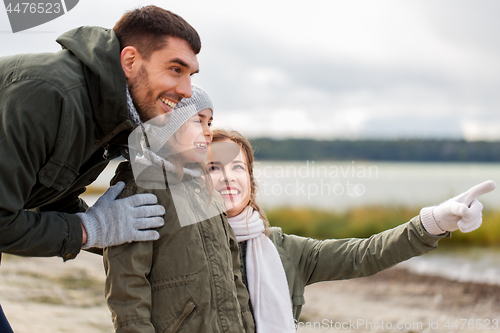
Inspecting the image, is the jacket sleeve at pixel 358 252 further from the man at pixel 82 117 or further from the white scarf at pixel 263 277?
the man at pixel 82 117

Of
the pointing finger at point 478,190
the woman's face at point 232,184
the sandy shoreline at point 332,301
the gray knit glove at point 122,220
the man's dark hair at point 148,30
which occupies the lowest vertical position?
the sandy shoreline at point 332,301

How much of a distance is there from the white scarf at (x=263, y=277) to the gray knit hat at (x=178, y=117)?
1.78ft

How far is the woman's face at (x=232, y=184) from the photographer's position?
213 centimetres

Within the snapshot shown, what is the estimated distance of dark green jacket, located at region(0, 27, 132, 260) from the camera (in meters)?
1.42

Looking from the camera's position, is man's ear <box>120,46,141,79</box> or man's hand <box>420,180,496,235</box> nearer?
man's ear <box>120,46,141,79</box>

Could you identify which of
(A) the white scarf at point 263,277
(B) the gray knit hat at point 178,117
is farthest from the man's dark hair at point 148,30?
(A) the white scarf at point 263,277

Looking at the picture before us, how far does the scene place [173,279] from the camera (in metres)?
1.62

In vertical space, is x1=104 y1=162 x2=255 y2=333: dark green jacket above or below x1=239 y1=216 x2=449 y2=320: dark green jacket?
above

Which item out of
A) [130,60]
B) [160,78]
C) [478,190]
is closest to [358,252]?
[478,190]

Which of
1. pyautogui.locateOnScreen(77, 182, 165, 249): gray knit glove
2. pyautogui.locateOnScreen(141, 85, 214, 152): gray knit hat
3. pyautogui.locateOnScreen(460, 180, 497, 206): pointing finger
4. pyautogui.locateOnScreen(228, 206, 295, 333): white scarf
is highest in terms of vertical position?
pyautogui.locateOnScreen(141, 85, 214, 152): gray knit hat

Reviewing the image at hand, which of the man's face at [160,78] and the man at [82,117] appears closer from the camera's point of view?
the man at [82,117]

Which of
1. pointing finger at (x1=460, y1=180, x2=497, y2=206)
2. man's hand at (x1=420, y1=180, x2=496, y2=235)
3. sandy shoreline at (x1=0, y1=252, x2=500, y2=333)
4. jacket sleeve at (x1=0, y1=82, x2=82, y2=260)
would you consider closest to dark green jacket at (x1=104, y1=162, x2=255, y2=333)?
jacket sleeve at (x1=0, y1=82, x2=82, y2=260)

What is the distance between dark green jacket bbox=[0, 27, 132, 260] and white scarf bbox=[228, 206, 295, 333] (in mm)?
751

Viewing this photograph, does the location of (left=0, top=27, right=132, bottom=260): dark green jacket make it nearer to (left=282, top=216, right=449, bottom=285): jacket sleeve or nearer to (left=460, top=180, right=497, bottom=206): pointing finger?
(left=282, top=216, right=449, bottom=285): jacket sleeve
